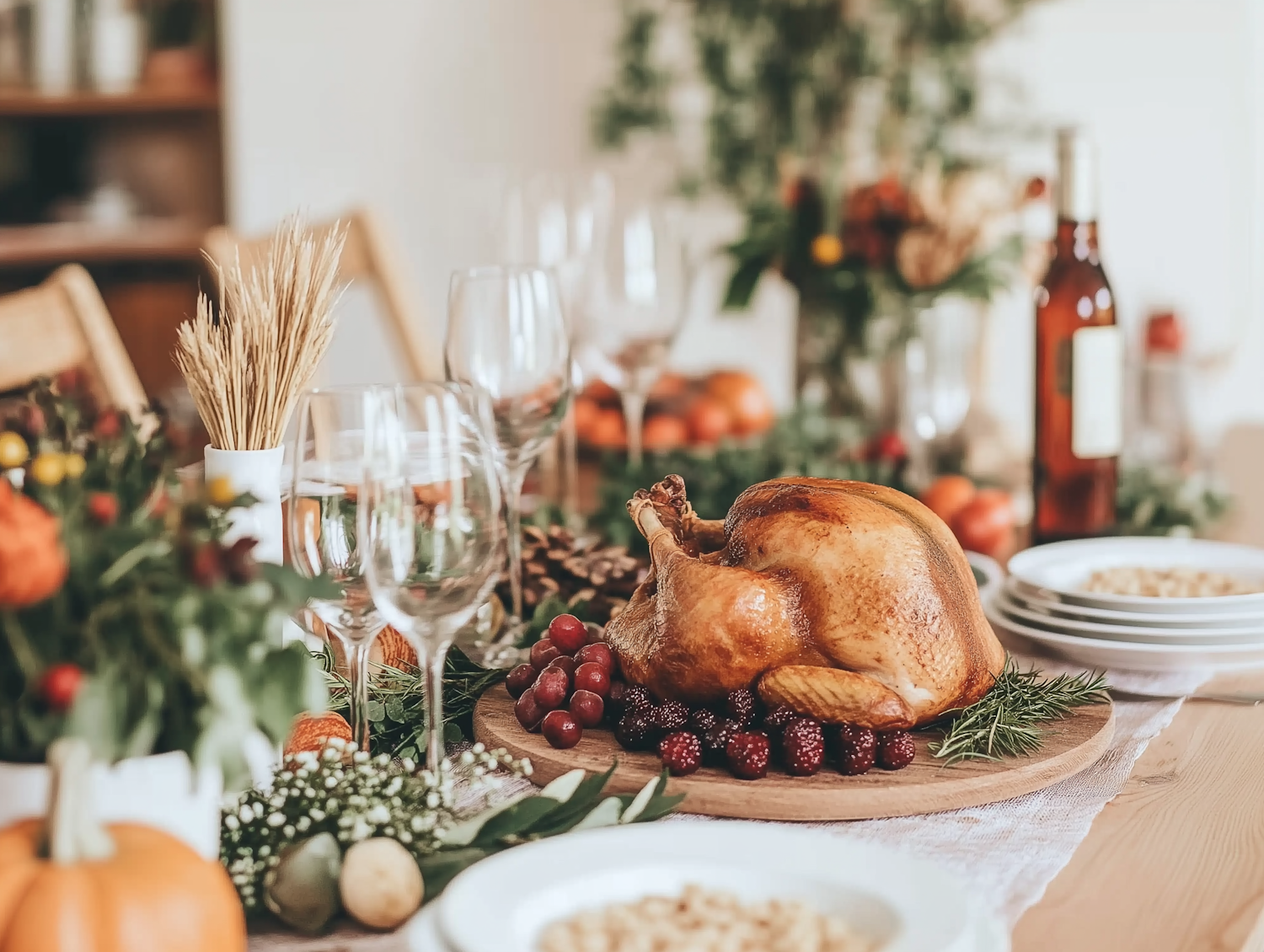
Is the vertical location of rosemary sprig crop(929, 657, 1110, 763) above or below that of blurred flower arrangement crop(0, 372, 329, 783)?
below

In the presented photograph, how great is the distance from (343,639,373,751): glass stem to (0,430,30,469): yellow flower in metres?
0.20

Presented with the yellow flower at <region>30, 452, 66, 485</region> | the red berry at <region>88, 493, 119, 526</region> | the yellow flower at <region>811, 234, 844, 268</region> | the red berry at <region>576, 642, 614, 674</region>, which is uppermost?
the yellow flower at <region>811, 234, 844, 268</region>

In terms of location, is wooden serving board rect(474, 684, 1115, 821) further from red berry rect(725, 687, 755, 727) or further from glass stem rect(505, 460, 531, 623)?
glass stem rect(505, 460, 531, 623)

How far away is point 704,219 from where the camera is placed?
3.98 m

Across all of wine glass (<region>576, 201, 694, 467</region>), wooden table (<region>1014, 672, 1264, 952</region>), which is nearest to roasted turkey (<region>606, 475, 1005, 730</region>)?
wooden table (<region>1014, 672, 1264, 952</region>)

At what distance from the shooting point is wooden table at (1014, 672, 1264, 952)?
0.66 meters

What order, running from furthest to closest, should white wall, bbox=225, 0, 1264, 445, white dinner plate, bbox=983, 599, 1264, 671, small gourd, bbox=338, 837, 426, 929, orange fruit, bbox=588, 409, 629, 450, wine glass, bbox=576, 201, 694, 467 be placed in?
white wall, bbox=225, 0, 1264, 445 → orange fruit, bbox=588, 409, 629, 450 → wine glass, bbox=576, 201, 694, 467 → white dinner plate, bbox=983, 599, 1264, 671 → small gourd, bbox=338, 837, 426, 929

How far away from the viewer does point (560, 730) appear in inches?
33.2

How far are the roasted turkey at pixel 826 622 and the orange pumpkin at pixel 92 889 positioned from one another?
1.17 feet

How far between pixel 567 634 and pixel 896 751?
24cm

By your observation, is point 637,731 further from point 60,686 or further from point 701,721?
point 60,686

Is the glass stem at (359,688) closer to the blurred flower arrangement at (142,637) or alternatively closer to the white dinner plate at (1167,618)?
the blurred flower arrangement at (142,637)

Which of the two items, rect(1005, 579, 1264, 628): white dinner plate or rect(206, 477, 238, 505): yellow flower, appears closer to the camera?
rect(206, 477, 238, 505): yellow flower

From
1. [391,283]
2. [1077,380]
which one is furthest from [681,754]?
[391,283]
